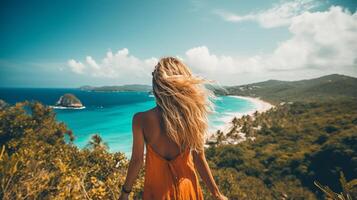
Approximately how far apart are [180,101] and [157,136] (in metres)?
0.31

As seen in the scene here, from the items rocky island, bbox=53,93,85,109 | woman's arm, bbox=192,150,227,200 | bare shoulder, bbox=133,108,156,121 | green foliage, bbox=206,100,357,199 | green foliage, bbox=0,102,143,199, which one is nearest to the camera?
bare shoulder, bbox=133,108,156,121

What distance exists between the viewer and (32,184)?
133 inches

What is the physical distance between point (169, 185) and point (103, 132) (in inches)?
2165

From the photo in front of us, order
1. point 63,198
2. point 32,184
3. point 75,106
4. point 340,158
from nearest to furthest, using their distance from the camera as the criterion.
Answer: point 63,198, point 32,184, point 340,158, point 75,106

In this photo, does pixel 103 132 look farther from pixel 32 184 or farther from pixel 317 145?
pixel 32 184

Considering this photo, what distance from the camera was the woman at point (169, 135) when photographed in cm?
155

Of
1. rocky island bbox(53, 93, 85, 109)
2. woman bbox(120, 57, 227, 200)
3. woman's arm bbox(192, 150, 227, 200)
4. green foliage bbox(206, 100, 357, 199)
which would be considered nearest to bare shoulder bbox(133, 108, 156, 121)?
woman bbox(120, 57, 227, 200)

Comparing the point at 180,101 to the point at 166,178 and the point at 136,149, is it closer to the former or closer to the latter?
the point at 136,149

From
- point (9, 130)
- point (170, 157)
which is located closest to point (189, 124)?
point (170, 157)

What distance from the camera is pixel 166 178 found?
1.59 meters

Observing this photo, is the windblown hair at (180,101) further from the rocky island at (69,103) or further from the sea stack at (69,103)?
the sea stack at (69,103)

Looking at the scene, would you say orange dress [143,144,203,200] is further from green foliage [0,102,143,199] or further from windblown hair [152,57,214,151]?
green foliage [0,102,143,199]

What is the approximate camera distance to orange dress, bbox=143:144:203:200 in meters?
1.58

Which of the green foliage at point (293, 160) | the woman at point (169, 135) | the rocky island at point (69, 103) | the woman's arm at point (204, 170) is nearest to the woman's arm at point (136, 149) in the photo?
the woman at point (169, 135)
